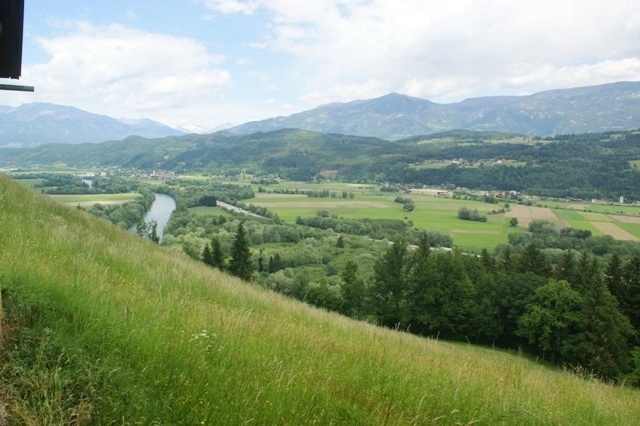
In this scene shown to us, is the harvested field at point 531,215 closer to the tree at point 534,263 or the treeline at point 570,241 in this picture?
the treeline at point 570,241

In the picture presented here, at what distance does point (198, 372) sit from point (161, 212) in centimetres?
9072

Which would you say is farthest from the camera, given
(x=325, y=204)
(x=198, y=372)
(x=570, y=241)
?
(x=325, y=204)

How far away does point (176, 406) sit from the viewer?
3027 mm

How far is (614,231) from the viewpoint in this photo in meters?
75.1

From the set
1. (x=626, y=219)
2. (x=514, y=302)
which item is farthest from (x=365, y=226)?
(x=626, y=219)

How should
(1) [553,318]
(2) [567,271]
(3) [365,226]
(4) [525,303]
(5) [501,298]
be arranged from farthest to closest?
1. (3) [365,226]
2. (2) [567,271]
3. (5) [501,298]
4. (4) [525,303]
5. (1) [553,318]

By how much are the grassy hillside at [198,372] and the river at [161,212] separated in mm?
61880

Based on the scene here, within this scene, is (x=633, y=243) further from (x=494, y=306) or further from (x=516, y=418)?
(x=516, y=418)

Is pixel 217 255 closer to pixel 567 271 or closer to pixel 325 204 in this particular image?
pixel 567 271

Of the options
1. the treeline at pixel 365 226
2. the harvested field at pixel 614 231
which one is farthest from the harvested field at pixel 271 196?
the harvested field at pixel 614 231

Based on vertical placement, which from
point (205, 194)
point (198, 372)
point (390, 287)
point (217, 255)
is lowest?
point (390, 287)

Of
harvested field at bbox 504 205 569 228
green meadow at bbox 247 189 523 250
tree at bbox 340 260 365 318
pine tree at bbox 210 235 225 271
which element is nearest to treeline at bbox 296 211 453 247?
green meadow at bbox 247 189 523 250

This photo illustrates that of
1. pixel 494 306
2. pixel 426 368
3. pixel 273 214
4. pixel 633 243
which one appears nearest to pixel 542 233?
pixel 633 243

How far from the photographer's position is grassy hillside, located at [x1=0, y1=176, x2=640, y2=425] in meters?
2.85
